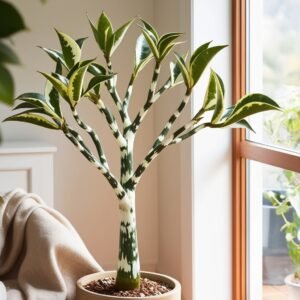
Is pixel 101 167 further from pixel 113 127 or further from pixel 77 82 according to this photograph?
pixel 77 82

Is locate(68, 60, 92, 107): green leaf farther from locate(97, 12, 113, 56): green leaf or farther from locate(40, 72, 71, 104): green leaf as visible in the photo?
locate(97, 12, 113, 56): green leaf

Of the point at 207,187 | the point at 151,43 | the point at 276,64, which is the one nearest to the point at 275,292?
the point at 207,187

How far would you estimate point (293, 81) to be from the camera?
2.68 meters

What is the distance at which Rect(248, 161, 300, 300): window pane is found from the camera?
275 cm

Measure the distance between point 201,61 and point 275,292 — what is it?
4.63 feet

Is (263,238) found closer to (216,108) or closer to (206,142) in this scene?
(206,142)

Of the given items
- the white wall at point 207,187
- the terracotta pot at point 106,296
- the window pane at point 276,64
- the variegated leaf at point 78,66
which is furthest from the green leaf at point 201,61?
the white wall at point 207,187

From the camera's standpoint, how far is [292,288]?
108 inches

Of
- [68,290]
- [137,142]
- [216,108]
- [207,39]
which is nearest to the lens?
[216,108]

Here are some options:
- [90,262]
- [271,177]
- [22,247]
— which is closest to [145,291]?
[90,262]

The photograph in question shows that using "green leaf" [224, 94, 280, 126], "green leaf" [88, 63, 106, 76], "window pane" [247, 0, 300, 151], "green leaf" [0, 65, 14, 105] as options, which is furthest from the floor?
"green leaf" [0, 65, 14, 105]

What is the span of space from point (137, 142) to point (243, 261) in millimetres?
921

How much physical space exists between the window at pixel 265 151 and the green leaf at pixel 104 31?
999 mm

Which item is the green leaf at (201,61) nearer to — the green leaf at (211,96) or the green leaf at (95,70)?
the green leaf at (211,96)
